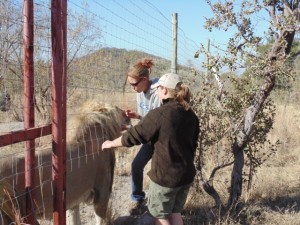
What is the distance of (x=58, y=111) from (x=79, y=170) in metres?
1.14

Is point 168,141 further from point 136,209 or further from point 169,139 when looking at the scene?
point 136,209

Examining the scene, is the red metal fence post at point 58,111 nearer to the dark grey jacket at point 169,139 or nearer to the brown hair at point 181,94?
the dark grey jacket at point 169,139

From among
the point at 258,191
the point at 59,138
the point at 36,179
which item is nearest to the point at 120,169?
the point at 258,191

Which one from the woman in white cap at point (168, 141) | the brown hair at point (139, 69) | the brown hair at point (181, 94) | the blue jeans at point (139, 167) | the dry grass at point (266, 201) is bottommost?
the dry grass at point (266, 201)

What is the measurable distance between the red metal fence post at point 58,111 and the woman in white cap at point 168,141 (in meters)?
0.53

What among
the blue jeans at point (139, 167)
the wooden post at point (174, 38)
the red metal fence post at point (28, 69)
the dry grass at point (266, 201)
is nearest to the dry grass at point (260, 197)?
the dry grass at point (266, 201)

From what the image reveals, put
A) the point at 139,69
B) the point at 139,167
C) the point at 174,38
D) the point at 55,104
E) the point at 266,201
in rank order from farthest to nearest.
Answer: the point at 174,38 < the point at 266,201 < the point at 139,167 < the point at 139,69 < the point at 55,104

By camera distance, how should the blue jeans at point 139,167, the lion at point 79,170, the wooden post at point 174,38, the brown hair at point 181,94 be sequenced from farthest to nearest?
the wooden post at point 174,38 → the blue jeans at point 139,167 → the brown hair at point 181,94 → the lion at point 79,170

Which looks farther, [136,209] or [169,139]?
[136,209]

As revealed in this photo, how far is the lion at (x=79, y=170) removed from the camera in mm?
3150

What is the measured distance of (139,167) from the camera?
4508 mm

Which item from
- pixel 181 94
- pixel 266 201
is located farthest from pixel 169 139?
pixel 266 201

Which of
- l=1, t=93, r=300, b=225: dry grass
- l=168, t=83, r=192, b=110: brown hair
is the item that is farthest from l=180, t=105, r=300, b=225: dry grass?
l=168, t=83, r=192, b=110: brown hair

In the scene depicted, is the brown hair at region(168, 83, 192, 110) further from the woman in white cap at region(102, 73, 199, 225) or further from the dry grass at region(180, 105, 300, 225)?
the dry grass at region(180, 105, 300, 225)
